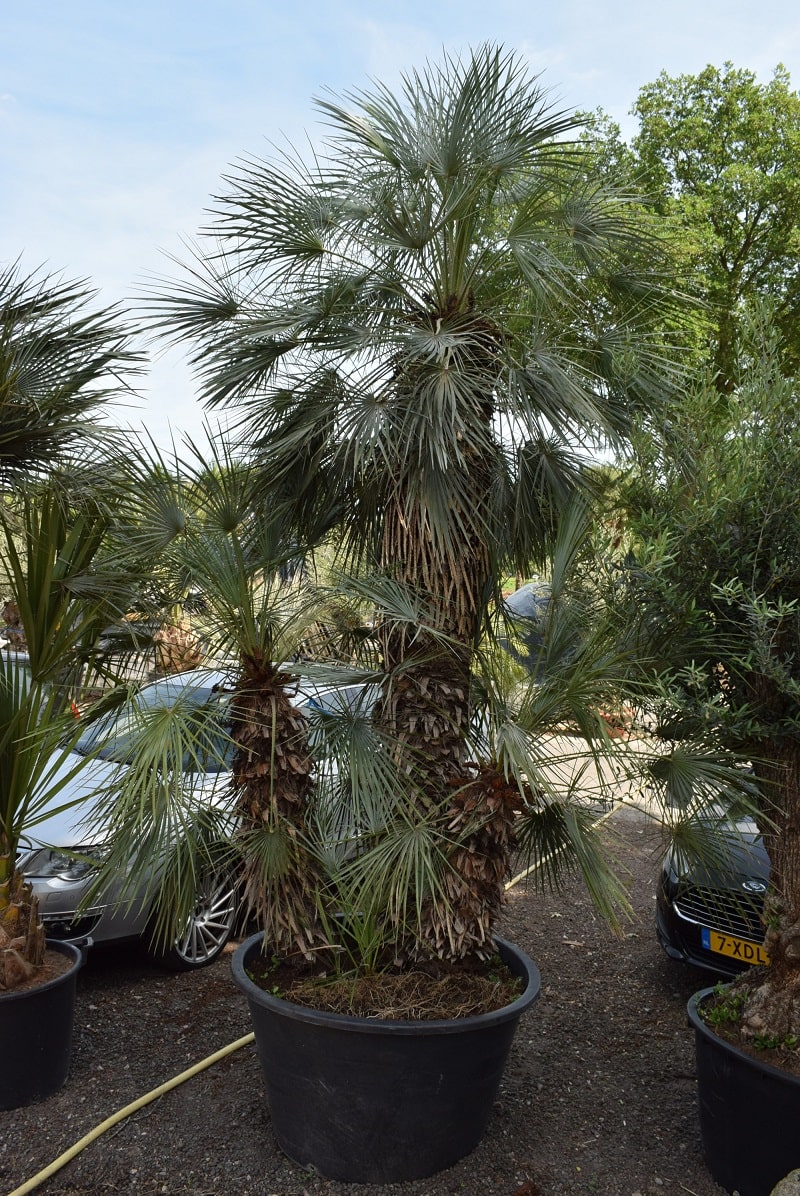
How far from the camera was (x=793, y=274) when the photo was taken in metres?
16.9

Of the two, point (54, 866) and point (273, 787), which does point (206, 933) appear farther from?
point (273, 787)

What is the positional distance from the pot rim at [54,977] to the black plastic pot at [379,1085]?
878mm

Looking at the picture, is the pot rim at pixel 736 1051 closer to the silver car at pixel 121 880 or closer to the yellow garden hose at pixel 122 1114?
the silver car at pixel 121 880

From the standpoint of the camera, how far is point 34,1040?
146 inches

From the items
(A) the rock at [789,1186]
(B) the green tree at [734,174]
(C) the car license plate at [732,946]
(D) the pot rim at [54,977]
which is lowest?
(A) the rock at [789,1186]

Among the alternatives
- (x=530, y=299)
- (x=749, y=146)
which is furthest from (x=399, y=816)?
(x=749, y=146)

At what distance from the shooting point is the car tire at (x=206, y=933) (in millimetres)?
5023

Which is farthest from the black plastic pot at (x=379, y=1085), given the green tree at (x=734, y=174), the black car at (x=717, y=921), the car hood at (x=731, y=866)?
the green tree at (x=734, y=174)

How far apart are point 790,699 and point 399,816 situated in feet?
4.70

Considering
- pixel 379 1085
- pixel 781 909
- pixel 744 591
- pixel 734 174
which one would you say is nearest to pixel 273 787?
pixel 379 1085

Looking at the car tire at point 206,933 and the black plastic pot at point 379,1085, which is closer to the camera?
the black plastic pot at point 379,1085

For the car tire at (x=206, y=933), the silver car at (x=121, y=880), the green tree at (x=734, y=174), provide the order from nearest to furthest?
the silver car at (x=121, y=880), the car tire at (x=206, y=933), the green tree at (x=734, y=174)

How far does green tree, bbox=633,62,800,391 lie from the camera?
16500 millimetres

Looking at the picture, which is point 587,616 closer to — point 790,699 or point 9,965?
point 790,699
